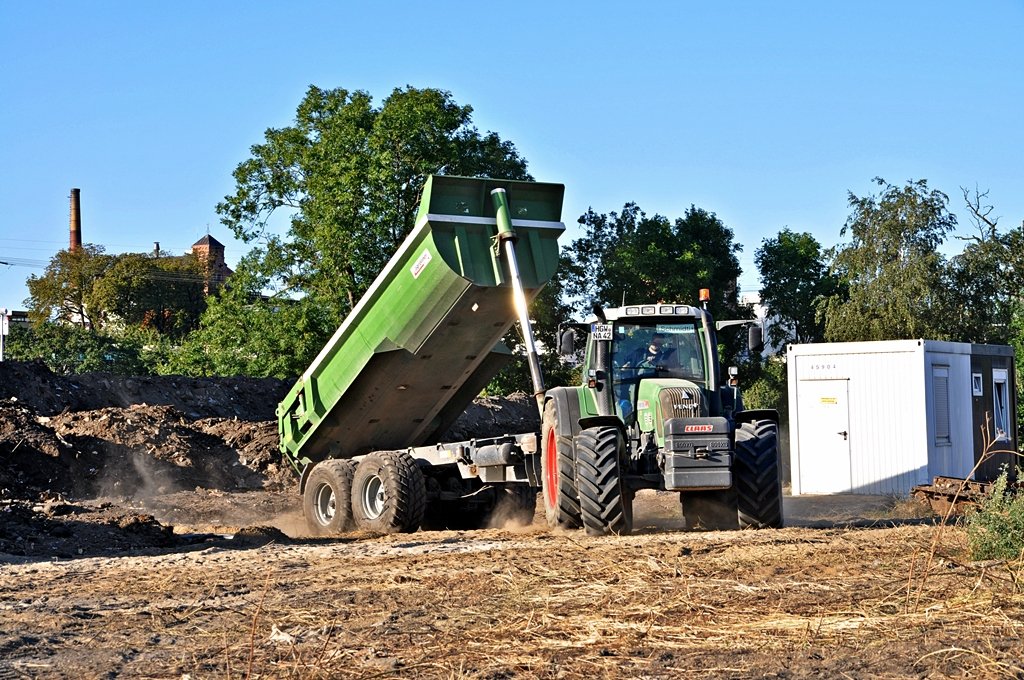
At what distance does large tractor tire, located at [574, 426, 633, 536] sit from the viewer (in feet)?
39.5

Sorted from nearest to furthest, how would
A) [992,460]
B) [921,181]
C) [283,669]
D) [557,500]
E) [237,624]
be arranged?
[283,669] < [237,624] < [557,500] < [992,460] < [921,181]

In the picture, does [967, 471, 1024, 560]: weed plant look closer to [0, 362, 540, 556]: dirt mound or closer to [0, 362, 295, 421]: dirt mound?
[0, 362, 540, 556]: dirt mound

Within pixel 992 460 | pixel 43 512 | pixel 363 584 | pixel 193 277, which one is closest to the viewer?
pixel 363 584

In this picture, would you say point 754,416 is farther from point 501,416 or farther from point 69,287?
point 69,287

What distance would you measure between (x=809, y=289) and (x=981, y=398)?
81.2 feet

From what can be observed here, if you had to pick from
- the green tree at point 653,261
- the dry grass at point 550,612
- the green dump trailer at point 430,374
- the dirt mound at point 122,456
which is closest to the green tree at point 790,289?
the green tree at point 653,261

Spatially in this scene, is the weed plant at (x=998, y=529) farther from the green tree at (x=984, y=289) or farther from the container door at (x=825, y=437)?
the green tree at (x=984, y=289)

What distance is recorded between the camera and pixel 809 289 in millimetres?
45219

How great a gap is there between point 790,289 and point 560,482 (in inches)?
1355

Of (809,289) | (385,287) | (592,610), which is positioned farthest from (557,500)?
(809,289)

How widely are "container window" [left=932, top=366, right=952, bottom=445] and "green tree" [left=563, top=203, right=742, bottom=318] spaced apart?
16.7 m

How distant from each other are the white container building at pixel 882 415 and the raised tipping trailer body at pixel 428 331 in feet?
22.3

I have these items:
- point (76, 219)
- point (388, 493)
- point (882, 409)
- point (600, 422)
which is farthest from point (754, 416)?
point (76, 219)

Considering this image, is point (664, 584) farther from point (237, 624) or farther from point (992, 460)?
point (992, 460)
